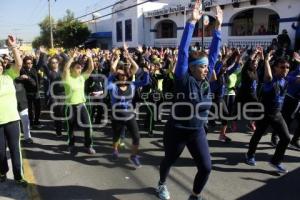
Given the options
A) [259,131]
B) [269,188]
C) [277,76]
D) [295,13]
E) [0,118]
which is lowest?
[269,188]

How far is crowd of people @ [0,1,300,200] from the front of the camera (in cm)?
405

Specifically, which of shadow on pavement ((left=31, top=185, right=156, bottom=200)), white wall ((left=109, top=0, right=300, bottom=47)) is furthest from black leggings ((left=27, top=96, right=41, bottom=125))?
white wall ((left=109, top=0, right=300, bottom=47))

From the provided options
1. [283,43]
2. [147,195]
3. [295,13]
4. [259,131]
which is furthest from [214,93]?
[295,13]

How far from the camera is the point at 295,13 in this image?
1648 centimetres

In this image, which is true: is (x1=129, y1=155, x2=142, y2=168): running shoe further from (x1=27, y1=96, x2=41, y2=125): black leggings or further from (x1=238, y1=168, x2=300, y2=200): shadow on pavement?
(x1=27, y1=96, x2=41, y2=125): black leggings

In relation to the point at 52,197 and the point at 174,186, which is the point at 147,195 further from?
the point at 52,197

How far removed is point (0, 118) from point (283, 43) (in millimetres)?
11982

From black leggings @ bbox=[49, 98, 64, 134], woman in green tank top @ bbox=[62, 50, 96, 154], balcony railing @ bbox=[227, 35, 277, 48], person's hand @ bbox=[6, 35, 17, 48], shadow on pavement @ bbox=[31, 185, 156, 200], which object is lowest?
shadow on pavement @ bbox=[31, 185, 156, 200]

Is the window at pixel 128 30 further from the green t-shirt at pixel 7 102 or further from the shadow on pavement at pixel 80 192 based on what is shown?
the shadow on pavement at pixel 80 192

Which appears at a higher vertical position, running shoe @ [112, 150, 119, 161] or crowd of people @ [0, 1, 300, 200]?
crowd of people @ [0, 1, 300, 200]

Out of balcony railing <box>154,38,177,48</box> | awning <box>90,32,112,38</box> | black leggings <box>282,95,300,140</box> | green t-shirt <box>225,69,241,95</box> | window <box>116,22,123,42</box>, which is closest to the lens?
black leggings <box>282,95,300,140</box>

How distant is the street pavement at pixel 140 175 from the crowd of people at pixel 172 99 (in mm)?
220

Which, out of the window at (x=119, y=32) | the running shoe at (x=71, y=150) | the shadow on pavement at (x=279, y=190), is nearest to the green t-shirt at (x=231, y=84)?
the shadow on pavement at (x=279, y=190)

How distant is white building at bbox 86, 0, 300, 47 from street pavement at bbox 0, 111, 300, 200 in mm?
10959
